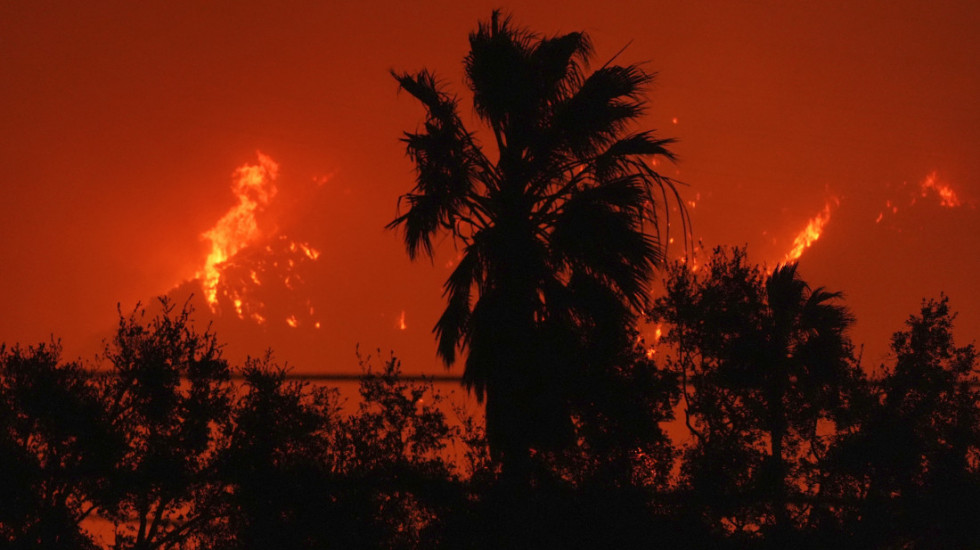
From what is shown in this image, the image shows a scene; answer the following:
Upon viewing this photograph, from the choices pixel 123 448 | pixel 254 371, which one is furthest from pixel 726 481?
pixel 123 448

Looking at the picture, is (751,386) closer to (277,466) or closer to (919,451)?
(919,451)

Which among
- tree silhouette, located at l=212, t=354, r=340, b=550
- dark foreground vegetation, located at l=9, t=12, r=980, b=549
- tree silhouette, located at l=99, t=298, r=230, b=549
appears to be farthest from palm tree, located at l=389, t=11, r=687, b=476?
tree silhouette, located at l=99, t=298, r=230, b=549

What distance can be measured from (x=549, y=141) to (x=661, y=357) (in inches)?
234

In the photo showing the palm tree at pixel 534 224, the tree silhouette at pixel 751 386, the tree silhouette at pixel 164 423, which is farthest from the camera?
the tree silhouette at pixel 751 386

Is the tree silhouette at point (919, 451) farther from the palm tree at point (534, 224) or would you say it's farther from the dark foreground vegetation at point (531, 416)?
the palm tree at point (534, 224)

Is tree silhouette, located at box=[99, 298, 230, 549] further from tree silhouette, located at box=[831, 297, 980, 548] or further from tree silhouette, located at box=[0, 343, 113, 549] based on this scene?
tree silhouette, located at box=[831, 297, 980, 548]

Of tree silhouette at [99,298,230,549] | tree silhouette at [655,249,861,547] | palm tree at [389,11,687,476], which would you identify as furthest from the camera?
tree silhouette at [655,249,861,547]

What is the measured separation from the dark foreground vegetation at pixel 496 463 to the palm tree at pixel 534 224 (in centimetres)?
121

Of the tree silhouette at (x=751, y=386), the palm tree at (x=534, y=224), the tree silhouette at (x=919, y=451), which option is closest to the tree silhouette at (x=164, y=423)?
the palm tree at (x=534, y=224)

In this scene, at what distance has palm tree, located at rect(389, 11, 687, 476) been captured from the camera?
10.9 m

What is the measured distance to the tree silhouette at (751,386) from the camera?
50.1 ft

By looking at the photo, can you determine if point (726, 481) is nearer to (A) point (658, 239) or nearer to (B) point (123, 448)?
(A) point (658, 239)

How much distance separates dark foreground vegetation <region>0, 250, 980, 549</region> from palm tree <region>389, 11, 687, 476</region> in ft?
3.96

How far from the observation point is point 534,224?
38.3ft
